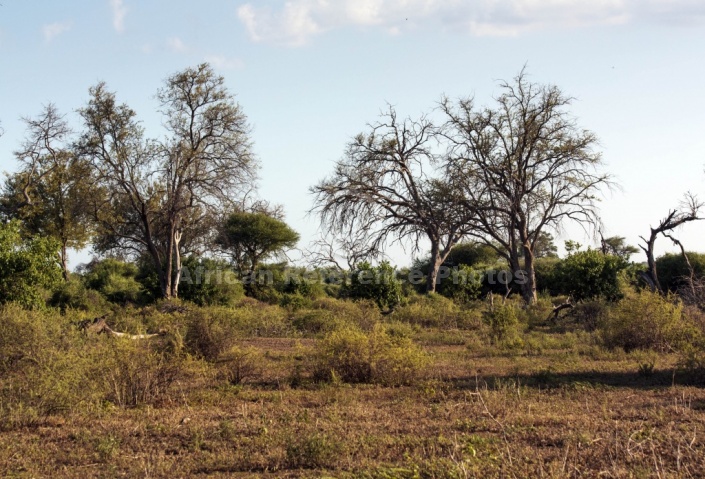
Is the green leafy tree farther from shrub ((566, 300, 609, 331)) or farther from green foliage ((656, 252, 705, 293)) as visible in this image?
shrub ((566, 300, 609, 331))

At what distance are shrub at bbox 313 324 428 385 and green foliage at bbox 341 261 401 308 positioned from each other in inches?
621

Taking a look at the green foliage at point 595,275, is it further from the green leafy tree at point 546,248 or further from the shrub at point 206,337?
the green leafy tree at point 546,248

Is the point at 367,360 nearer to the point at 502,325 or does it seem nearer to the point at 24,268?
the point at 502,325

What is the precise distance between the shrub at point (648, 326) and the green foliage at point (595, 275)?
1024cm

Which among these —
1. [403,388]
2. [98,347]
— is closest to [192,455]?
[98,347]

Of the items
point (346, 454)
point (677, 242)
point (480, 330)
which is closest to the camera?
point (346, 454)

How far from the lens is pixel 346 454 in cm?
646

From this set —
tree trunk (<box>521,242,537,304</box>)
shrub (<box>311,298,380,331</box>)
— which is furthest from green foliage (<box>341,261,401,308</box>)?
tree trunk (<box>521,242,537,304</box>)

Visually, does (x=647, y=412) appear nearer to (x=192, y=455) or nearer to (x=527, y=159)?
(x=192, y=455)

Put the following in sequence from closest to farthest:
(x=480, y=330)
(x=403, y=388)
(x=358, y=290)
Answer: (x=403, y=388) < (x=480, y=330) < (x=358, y=290)

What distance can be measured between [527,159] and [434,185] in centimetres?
433

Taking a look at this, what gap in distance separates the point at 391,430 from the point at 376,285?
1954 cm

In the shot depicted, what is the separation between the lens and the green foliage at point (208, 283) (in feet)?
95.4

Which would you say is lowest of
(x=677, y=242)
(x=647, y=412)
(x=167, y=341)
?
(x=647, y=412)
